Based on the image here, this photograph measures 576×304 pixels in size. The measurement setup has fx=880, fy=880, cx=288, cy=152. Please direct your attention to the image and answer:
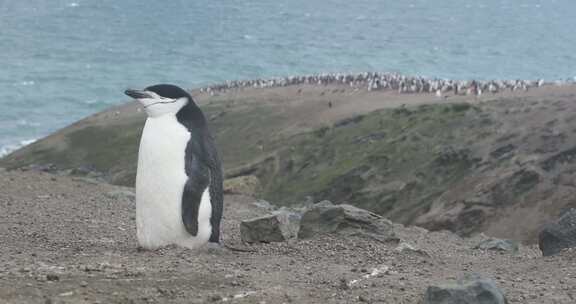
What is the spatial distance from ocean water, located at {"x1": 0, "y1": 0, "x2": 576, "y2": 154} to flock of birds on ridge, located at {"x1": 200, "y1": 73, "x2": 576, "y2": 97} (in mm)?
16890

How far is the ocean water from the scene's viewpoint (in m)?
84.9

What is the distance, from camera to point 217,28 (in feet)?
437

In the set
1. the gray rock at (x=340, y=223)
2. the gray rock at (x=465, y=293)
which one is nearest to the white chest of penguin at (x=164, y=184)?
the gray rock at (x=340, y=223)

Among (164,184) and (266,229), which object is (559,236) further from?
(164,184)

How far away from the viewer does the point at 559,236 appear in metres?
10.4

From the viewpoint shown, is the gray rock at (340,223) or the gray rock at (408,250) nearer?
the gray rock at (408,250)

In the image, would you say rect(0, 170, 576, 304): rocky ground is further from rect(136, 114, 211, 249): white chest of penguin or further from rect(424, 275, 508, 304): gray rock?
rect(424, 275, 508, 304): gray rock

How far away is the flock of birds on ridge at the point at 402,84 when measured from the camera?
159 ft

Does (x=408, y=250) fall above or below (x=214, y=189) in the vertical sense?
below

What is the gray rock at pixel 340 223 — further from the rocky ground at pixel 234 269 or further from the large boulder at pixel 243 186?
the large boulder at pixel 243 186

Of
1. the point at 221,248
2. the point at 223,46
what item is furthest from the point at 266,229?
the point at 223,46

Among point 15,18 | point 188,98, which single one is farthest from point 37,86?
point 188,98

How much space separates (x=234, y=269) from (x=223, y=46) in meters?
109

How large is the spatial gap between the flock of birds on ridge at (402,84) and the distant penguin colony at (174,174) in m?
38.0
